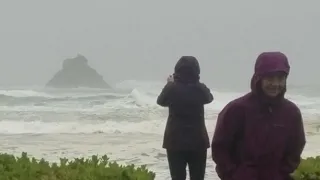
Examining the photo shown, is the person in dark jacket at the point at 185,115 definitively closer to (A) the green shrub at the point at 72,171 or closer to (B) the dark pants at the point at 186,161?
(B) the dark pants at the point at 186,161

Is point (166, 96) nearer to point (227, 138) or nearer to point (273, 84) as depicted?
point (227, 138)

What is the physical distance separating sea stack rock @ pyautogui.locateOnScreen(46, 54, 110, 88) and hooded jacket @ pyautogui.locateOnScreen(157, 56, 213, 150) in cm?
4847

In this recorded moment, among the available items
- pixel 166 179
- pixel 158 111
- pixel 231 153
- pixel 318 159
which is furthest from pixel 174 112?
pixel 158 111

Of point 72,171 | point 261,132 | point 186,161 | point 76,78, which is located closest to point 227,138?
point 261,132

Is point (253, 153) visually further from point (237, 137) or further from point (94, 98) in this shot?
point (94, 98)

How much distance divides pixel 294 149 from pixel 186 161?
2801 mm

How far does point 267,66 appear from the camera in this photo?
3.12 meters

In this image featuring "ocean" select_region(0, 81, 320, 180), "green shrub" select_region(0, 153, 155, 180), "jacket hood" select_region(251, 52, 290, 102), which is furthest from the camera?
"ocean" select_region(0, 81, 320, 180)

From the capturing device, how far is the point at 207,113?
24.4 meters

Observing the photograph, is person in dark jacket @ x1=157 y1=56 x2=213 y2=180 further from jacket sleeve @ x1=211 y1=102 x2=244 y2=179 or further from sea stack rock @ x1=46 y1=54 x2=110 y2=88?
sea stack rock @ x1=46 y1=54 x2=110 y2=88

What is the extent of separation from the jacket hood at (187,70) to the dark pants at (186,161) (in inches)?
29.5

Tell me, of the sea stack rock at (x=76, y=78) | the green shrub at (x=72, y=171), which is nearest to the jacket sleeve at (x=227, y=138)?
the green shrub at (x=72, y=171)

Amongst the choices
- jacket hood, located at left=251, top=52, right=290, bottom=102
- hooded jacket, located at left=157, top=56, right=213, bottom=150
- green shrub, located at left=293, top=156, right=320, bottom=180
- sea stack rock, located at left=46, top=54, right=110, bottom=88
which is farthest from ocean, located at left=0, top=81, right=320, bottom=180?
sea stack rock, located at left=46, top=54, right=110, bottom=88

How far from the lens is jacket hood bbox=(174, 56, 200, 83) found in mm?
5762
